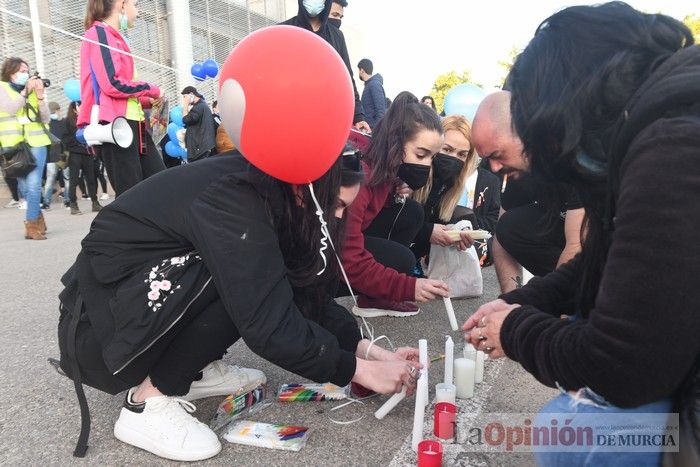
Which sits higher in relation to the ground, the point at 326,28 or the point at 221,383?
the point at 326,28

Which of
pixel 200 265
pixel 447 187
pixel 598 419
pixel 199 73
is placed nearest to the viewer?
pixel 598 419

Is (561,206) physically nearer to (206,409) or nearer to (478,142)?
(478,142)

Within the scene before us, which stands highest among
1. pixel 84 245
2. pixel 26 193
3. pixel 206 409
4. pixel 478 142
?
pixel 478 142

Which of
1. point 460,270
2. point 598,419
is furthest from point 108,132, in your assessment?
point 598,419

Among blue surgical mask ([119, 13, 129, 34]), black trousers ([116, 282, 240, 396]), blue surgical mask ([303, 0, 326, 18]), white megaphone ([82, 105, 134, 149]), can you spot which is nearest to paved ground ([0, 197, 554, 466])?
black trousers ([116, 282, 240, 396])

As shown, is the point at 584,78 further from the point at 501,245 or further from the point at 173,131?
the point at 173,131

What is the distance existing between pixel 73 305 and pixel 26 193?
4773mm

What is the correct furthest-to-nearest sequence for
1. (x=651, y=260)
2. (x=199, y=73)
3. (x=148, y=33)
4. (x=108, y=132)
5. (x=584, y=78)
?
(x=148, y=33), (x=199, y=73), (x=108, y=132), (x=584, y=78), (x=651, y=260)

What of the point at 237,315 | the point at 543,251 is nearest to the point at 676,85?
the point at 237,315

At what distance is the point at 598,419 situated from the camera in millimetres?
1140

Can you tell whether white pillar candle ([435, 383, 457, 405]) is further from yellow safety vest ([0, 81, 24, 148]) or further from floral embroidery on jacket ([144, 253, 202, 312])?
yellow safety vest ([0, 81, 24, 148])

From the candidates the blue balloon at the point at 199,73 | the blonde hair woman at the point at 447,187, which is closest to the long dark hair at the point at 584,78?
the blonde hair woman at the point at 447,187

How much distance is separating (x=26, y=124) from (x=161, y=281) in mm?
5382

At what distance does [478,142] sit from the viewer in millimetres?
1762
